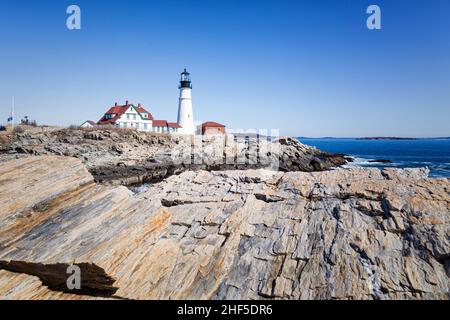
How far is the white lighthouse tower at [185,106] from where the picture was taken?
6338 cm

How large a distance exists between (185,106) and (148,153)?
25.4 metres

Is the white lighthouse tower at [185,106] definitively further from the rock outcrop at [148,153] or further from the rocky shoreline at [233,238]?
the rocky shoreline at [233,238]

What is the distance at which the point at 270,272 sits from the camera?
914 cm

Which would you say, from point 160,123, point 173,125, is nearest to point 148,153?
point 173,125

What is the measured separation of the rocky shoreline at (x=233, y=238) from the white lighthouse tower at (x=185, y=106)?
5215 centimetres

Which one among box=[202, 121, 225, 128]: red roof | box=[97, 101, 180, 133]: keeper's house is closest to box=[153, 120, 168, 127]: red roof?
box=[97, 101, 180, 133]: keeper's house

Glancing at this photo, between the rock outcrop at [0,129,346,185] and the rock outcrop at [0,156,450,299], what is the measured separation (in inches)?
Answer: 757

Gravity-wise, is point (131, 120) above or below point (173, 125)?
above

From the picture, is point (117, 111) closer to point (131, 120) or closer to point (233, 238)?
point (131, 120)

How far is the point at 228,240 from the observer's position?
10625mm

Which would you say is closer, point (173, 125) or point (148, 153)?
point (148, 153)

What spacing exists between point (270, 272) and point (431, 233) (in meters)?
A: 5.32

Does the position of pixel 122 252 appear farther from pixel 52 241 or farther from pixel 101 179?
pixel 101 179
